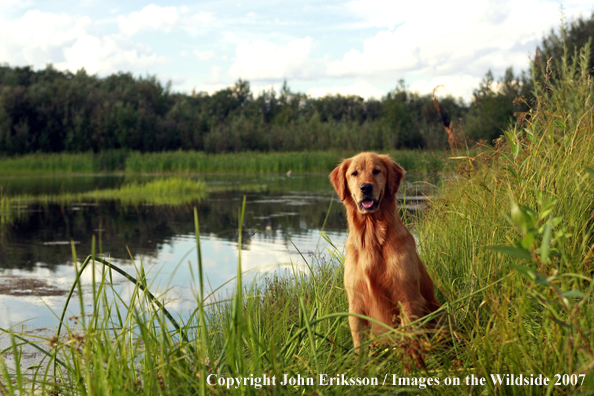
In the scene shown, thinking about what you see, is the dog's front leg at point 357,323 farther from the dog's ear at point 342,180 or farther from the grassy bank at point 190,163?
the grassy bank at point 190,163

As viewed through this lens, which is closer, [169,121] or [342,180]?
[342,180]

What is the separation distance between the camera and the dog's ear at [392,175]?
3.12m

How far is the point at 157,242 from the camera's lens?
9.52m

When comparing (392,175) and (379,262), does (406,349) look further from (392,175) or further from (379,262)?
(392,175)

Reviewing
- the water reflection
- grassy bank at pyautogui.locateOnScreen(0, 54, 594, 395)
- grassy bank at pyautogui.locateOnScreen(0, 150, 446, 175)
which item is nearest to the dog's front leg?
grassy bank at pyautogui.locateOnScreen(0, 54, 594, 395)

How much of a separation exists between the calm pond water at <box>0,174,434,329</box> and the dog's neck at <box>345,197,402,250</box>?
0.87ft

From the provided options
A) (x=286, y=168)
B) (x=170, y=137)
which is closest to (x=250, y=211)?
(x=286, y=168)

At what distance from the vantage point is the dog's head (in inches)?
116

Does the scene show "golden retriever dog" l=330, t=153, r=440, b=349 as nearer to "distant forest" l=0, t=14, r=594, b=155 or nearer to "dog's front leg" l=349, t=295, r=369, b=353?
"dog's front leg" l=349, t=295, r=369, b=353

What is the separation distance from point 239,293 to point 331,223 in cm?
1042

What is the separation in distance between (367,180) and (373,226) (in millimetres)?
315

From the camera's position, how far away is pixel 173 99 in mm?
48469

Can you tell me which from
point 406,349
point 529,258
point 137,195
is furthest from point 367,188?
point 137,195

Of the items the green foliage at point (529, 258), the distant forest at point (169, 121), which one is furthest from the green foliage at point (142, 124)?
the green foliage at point (529, 258)
